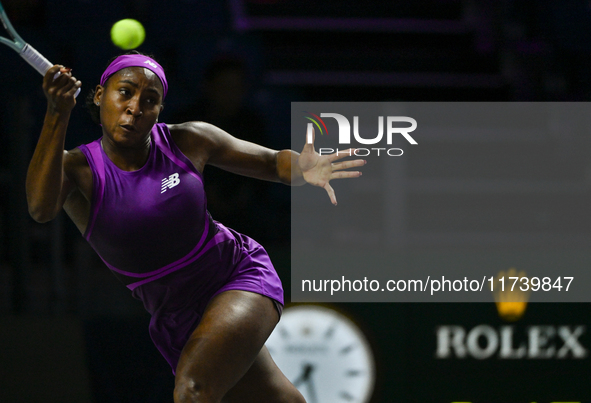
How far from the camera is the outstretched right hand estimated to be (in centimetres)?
167

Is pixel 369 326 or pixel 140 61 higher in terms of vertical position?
pixel 140 61

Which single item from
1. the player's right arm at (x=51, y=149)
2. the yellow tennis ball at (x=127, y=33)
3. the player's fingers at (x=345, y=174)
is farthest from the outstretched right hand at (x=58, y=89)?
the yellow tennis ball at (x=127, y=33)

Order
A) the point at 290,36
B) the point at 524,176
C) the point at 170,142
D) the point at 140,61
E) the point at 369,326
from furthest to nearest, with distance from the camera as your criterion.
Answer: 1. the point at 290,36
2. the point at 524,176
3. the point at 369,326
4. the point at 170,142
5. the point at 140,61

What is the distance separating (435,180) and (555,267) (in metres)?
0.70

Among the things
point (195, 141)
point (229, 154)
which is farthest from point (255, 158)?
point (195, 141)

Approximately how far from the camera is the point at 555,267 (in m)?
3.23

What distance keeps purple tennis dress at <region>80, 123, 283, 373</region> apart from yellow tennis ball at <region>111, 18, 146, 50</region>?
1.24 m

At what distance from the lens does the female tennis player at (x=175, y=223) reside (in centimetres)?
186

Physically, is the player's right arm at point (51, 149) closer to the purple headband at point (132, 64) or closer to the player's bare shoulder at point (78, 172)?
the player's bare shoulder at point (78, 172)

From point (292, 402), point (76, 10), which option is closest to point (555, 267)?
point (292, 402)

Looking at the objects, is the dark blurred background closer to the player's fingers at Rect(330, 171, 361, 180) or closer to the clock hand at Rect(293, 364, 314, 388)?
the clock hand at Rect(293, 364, 314, 388)

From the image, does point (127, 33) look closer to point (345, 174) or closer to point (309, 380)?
point (345, 174)

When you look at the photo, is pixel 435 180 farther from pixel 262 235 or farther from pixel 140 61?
pixel 140 61

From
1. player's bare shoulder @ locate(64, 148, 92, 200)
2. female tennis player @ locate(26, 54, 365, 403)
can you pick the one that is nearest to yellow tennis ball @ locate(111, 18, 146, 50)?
female tennis player @ locate(26, 54, 365, 403)
